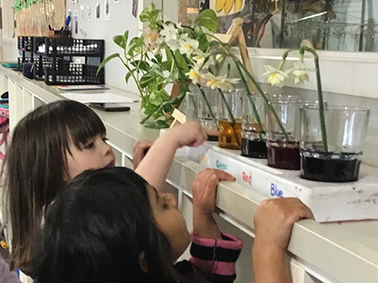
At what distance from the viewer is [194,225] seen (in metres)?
0.91

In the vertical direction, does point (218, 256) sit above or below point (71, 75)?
below

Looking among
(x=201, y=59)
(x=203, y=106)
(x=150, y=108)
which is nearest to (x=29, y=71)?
(x=150, y=108)

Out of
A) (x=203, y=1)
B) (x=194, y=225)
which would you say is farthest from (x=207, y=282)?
(x=203, y=1)

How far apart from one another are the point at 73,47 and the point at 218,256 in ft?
6.06

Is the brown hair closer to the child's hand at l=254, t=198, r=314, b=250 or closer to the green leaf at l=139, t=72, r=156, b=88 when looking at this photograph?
the green leaf at l=139, t=72, r=156, b=88

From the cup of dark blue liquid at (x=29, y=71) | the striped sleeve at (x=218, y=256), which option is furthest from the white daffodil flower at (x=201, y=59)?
the cup of dark blue liquid at (x=29, y=71)

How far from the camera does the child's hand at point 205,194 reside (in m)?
0.78

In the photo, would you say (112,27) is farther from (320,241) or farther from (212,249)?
(320,241)

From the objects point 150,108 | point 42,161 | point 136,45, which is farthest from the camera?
point 136,45

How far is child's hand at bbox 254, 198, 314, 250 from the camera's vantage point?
1.98ft

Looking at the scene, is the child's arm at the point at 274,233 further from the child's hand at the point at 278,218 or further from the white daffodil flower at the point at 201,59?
the white daffodil flower at the point at 201,59

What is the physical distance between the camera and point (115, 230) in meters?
0.75

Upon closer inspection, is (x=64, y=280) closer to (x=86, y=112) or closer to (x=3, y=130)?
(x=86, y=112)

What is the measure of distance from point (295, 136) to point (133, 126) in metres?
0.62
